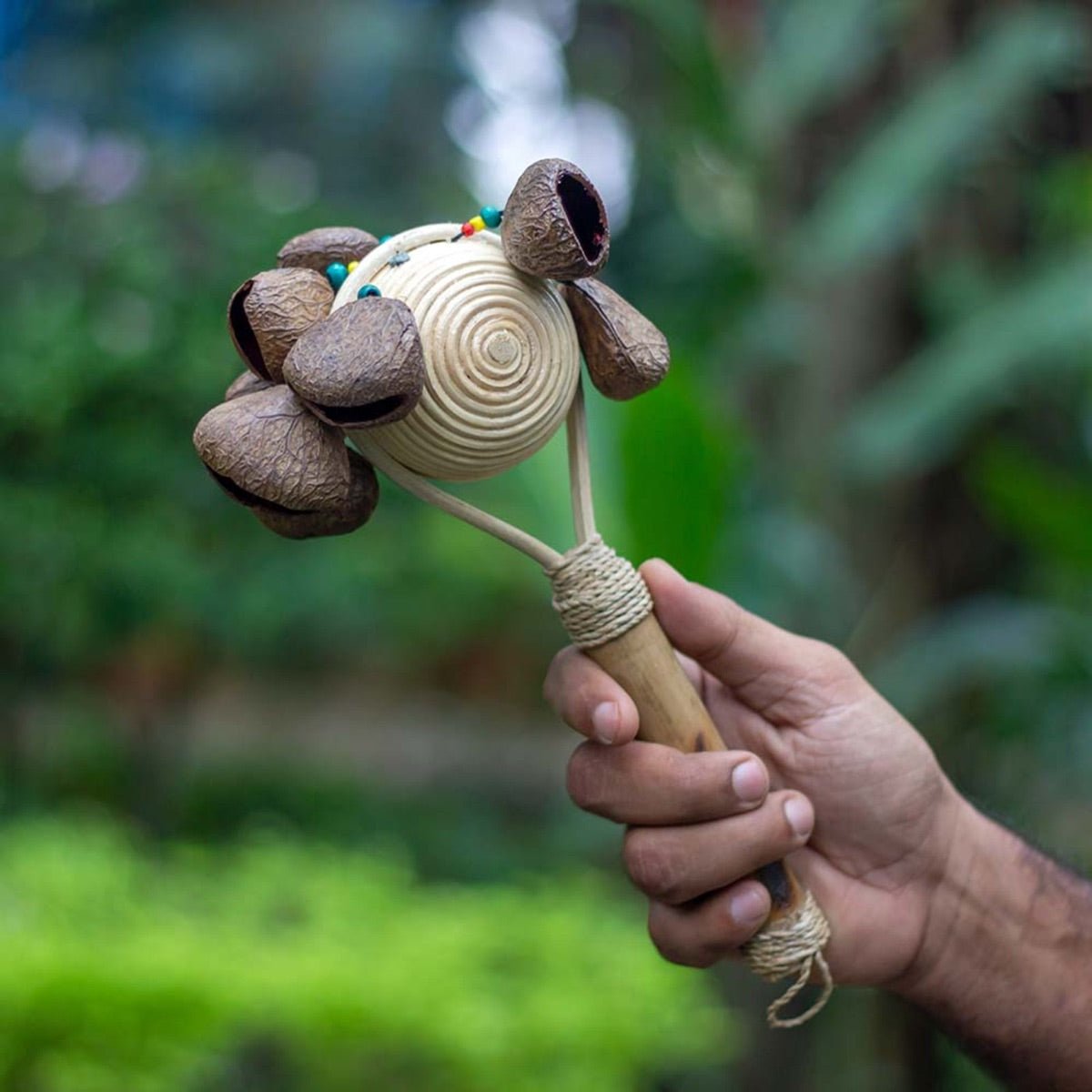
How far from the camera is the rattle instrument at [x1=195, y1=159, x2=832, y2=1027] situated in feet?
2.44

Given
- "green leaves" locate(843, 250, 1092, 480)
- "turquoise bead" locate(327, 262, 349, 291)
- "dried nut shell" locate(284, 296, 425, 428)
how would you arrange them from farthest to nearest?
1. "green leaves" locate(843, 250, 1092, 480)
2. "turquoise bead" locate(327, 262, 349, 291)
3. "dried nut shell" locate(284, 296, 425, 428)

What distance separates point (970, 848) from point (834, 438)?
164 cm

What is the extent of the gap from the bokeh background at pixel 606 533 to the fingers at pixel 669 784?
864 millimetres

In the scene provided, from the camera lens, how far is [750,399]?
2.90 metres

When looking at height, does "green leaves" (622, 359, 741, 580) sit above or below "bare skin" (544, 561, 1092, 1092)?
above

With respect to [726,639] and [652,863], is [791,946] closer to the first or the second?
[652,863]

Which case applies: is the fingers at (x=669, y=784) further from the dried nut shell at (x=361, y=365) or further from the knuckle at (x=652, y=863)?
the dried nut shell at (x=361, y=365)

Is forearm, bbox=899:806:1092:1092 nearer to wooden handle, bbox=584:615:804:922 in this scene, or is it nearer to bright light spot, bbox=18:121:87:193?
wooden handle, bbox=584:615:804:922

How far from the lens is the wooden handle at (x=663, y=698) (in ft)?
2.87

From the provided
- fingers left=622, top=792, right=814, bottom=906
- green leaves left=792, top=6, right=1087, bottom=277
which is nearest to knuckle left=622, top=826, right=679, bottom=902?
fingers left=622, top=792, right=814, bottom=906

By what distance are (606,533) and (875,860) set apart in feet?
3.21

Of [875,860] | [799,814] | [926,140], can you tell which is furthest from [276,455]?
[926,140]

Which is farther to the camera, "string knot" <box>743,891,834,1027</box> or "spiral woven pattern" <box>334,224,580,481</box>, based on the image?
"string knot" <box>743,891,834,1027</box>

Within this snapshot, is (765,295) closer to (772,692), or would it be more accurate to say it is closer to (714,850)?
(772,692)
